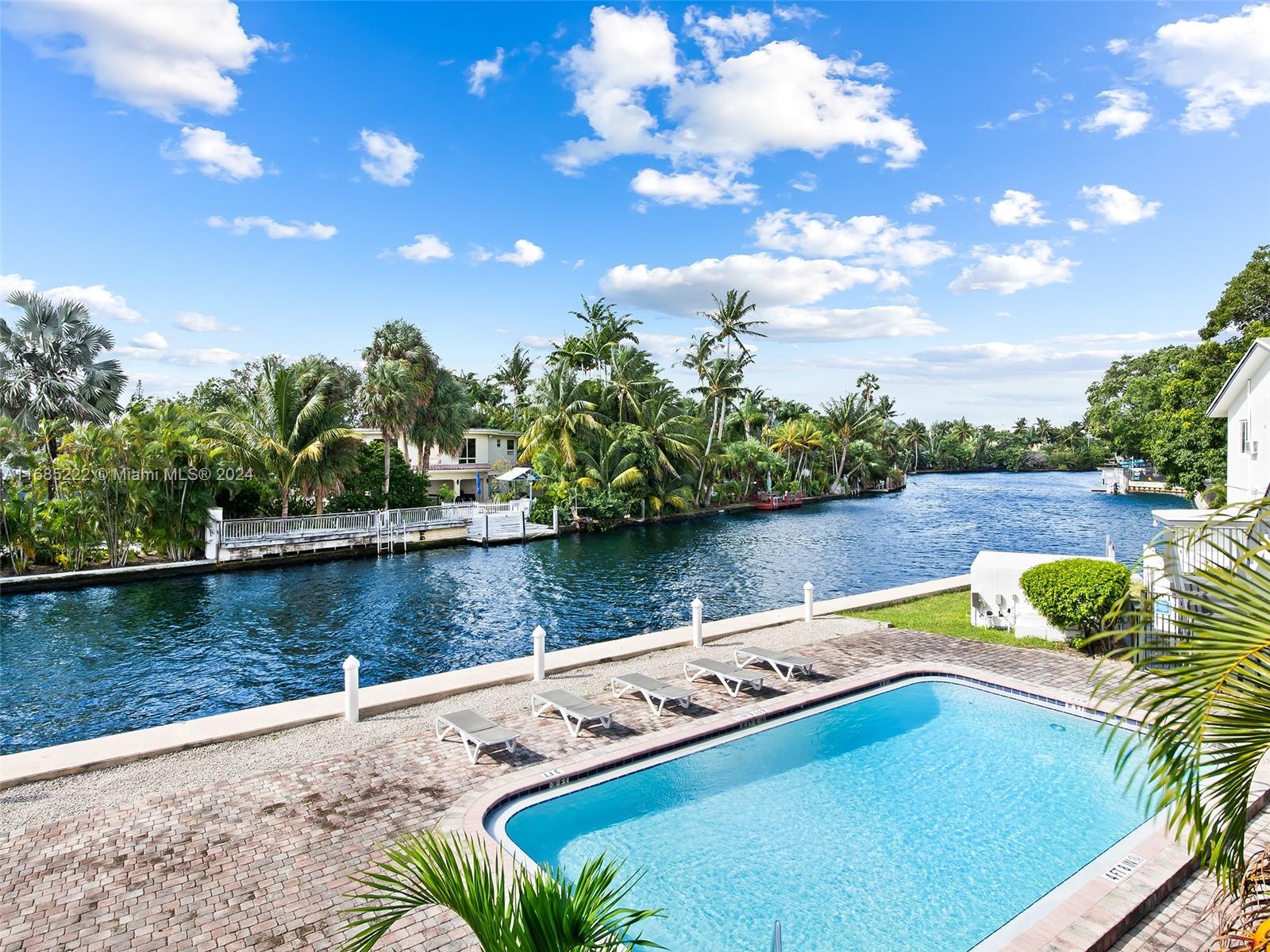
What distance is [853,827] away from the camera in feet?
26.0

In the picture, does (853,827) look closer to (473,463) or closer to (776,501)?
(473,463)

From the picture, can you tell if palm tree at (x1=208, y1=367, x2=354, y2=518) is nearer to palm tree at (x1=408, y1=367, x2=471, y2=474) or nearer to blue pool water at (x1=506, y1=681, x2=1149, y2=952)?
palm tree at (x1=408, y1=367, x2=471, y2=474)

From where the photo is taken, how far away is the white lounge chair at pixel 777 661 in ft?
40.1

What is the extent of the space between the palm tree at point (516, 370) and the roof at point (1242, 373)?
58.4 meters

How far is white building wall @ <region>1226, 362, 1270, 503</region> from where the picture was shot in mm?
18016

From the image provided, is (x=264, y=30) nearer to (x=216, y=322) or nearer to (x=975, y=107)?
(x=975, y=107)

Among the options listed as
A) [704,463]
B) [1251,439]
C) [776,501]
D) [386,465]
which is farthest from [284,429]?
[776,501]

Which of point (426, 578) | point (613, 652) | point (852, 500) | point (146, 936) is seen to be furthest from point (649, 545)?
point (852, 500)

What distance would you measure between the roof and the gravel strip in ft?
52.3

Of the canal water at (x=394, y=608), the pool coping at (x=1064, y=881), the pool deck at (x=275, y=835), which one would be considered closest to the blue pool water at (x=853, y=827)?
the pool coping at (x=1064, y=881)

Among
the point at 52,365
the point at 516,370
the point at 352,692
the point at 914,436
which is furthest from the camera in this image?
the point at 914,436

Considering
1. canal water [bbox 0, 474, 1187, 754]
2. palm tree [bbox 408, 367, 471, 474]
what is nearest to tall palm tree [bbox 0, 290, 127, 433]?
canal water [bbox 0, 474, 1187, 754]

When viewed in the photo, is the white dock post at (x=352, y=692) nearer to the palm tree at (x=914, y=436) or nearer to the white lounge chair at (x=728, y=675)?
the white lounge chair at (x=728, y=675)

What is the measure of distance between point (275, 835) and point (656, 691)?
17.8 feet
